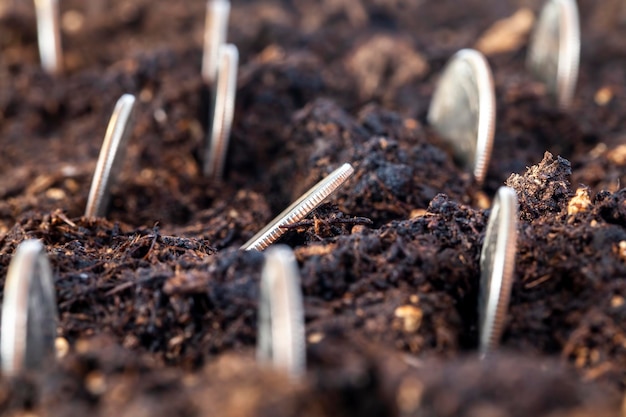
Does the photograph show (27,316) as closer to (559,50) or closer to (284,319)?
(284,319)

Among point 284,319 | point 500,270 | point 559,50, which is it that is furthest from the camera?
point 559,50

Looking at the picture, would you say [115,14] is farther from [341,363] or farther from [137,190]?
[341,363]

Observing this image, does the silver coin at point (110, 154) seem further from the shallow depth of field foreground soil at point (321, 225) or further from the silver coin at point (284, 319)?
the silver coin at point (284, 319)

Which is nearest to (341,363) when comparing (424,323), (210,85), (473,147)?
(424,323)

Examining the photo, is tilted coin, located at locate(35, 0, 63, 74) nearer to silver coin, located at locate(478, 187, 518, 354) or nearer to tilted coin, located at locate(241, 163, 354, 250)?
tilted coin, located at locate(241, 163, 354, 250)

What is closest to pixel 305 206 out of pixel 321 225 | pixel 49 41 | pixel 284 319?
pixel 321 225

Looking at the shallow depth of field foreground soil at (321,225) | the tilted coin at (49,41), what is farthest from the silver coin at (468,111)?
the tilted coin at (49,41)
